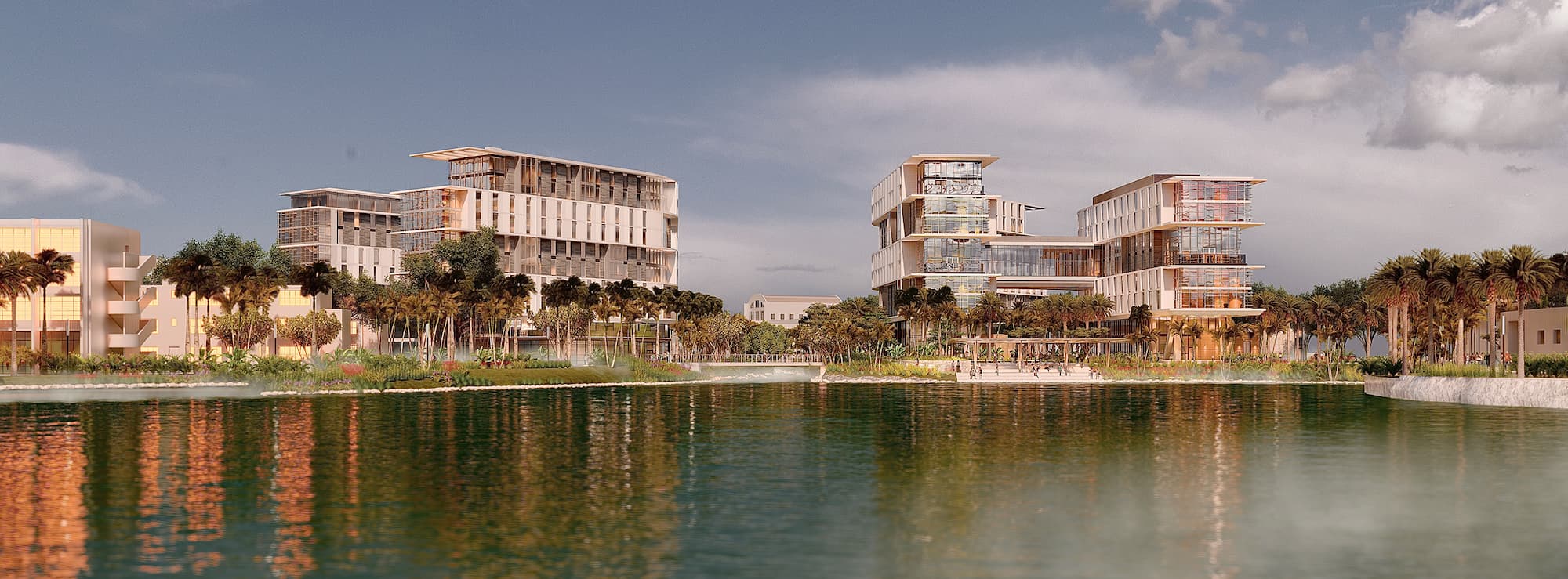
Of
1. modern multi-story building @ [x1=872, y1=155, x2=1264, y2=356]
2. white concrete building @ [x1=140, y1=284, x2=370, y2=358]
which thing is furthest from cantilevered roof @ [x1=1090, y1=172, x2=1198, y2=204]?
white concrete building @ [x1=140, y1=284, x2=370, y2=358]

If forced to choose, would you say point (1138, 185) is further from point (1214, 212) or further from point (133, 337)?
point (133, 337)

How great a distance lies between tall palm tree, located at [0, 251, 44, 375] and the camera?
3622 inches

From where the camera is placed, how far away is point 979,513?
30.7 meters

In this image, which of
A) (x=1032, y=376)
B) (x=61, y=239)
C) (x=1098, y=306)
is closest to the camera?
(x=61, y=239)

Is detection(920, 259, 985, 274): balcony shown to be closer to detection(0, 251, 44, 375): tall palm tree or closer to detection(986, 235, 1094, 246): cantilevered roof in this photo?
detection(986, 235, 1094, 246): cantilevered roof

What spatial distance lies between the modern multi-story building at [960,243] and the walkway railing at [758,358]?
58.2 ft

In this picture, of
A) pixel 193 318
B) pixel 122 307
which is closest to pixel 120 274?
pixel 122 307

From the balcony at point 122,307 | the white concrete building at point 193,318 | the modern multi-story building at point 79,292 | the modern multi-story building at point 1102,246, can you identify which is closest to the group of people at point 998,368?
the modern multi-story building at point 1102,246

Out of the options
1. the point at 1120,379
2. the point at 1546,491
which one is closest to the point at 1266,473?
the point at 1546,491

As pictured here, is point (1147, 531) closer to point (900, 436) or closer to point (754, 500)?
point (754, 500)

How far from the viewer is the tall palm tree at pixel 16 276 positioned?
92000 millimetres

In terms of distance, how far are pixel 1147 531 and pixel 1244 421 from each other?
117 ft

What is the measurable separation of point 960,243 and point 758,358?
3638 cm

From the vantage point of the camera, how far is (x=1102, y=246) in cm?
19475
